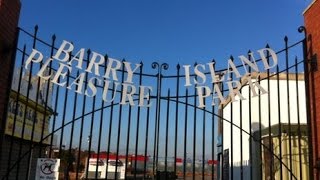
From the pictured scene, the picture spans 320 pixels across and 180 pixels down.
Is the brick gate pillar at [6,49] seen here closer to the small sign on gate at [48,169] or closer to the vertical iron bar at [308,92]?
the small sign on gate at [48,169]

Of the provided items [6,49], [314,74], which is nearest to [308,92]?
[314,74]

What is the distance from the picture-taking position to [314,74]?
6.64m

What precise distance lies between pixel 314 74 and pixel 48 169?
411cm

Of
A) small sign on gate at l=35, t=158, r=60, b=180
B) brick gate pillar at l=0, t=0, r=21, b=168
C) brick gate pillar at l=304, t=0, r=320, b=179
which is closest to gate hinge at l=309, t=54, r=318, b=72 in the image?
brick gate pillar at l=304, t=0, r=320, b=179

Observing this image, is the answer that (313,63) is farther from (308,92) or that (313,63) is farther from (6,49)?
(6,49)

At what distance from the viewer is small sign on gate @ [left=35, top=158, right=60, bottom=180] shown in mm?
6543

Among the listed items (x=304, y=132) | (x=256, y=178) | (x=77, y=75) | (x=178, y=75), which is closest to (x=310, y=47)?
(x=178, y=75)

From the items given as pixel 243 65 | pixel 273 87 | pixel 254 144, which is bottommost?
pixel 254 144

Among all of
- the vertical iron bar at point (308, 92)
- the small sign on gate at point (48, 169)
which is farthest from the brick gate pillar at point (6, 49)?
the vertical iron bar at point (308, 92)

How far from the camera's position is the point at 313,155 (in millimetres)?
6559

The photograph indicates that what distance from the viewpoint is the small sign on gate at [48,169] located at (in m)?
6.54

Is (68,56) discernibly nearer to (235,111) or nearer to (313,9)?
(313,9)

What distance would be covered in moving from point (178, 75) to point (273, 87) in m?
5.70

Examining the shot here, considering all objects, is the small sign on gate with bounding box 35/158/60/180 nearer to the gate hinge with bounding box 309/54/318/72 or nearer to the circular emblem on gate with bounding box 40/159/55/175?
the circular emblem on gate with bounding box 40/159/55/175
